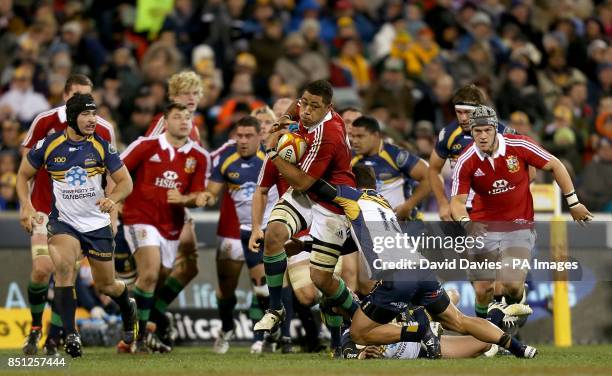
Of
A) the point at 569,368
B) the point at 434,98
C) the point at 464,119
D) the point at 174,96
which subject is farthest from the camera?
the point at 434,98

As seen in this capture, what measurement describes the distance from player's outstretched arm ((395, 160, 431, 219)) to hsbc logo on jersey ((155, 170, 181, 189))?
2487 millimetres

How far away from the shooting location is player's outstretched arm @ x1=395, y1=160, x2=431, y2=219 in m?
16.3

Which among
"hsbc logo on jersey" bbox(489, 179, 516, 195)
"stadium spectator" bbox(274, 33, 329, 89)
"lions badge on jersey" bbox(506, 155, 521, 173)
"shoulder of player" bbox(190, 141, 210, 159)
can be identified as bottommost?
"hsbc logo on jersey" bbox(489, 179, 516, 195)

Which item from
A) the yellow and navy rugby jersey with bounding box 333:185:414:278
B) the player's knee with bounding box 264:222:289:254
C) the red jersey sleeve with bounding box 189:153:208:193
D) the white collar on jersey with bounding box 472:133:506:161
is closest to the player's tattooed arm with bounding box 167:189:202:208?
the red jersey sleeve with bounding box 189:153:208:193

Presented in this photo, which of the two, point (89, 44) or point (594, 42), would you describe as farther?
point (594, 42)

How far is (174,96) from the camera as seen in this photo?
1667cm

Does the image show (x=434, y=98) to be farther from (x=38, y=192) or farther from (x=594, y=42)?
(x=38, y=192)

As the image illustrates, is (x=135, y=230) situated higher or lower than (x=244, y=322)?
higher

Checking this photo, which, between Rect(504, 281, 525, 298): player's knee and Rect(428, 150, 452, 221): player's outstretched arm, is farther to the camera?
Rect(428, 150, 452, 221): player's outstretched arm

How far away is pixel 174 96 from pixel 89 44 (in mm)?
7140

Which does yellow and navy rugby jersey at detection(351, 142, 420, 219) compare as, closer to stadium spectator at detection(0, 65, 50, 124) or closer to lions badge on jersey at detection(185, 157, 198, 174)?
lions badge on jersey at detection(185, 157, 198, 174)

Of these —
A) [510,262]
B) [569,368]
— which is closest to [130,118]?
[510,262]

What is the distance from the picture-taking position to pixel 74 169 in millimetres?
14500

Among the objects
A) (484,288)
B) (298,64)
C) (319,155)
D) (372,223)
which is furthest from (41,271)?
(298,64)
